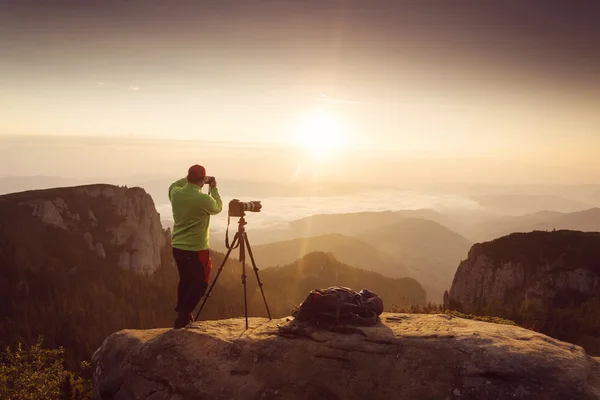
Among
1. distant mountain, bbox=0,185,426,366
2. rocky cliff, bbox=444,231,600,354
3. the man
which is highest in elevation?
the man

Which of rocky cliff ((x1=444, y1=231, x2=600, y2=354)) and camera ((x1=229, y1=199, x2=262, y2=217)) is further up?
camera ((x1=229, y1=199, x2=262, y2=217))

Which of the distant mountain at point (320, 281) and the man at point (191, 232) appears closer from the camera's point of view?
the man at point (191, 232)

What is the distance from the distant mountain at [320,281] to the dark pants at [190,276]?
115 m

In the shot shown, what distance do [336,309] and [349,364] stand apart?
4.98 feet

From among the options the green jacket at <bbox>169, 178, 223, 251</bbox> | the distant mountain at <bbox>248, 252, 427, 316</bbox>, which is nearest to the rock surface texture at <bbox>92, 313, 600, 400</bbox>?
the green jacket at <bbox>169, 178, 223, 251</bbox>

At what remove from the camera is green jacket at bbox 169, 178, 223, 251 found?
922cm

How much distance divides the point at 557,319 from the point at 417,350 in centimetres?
2632

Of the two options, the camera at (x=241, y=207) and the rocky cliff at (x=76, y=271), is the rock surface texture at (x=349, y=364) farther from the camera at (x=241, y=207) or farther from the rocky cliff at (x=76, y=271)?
the rocky cliff at (x=76, y=271)

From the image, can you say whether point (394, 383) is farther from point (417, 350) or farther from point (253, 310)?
Result: point (253, 310)

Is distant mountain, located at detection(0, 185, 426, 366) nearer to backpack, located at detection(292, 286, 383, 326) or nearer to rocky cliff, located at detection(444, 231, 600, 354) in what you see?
rocky cliff, located at detection(444, 231, 600, 354)

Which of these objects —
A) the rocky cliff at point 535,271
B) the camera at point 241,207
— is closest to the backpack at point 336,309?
the camera at point 241,207

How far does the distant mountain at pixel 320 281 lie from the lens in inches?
5285

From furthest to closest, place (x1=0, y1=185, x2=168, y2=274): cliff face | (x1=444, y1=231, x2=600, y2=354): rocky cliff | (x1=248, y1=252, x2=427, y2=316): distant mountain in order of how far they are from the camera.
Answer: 1. (x1=248, y1=252, x2=427, y2=316): distant mountain
2. (x1=0, y1=185, x2=168, y2=274): cliff face
3. (x1=444, y1=231, x2=600, y2=354): rocky cliff

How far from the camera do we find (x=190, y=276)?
31.7 ft
